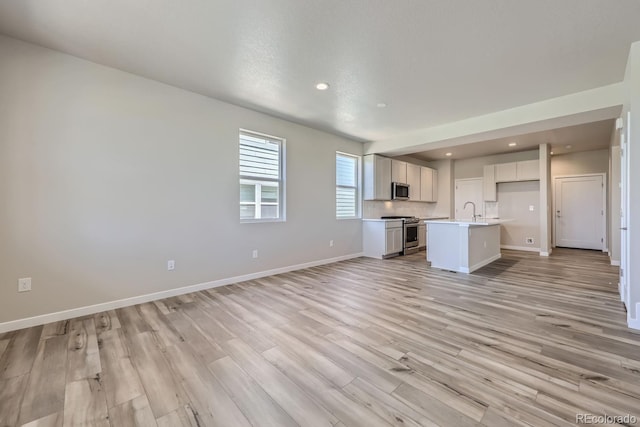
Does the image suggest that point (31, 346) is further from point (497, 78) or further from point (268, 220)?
point (497, 78)

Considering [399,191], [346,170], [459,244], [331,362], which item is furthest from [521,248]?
[331,362]

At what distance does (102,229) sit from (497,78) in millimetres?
4834

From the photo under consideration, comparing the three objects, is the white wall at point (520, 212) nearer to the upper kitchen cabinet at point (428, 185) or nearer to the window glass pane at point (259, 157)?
the upper kitchen cabinet at point (428, 185)

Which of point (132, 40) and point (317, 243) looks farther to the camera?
point (317, 243)

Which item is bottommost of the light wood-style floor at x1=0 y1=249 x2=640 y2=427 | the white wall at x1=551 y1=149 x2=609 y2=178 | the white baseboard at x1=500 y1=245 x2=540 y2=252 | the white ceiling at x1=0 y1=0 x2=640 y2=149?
the light wood-style floor at x1=0 y1=249 x2=640 y2=427

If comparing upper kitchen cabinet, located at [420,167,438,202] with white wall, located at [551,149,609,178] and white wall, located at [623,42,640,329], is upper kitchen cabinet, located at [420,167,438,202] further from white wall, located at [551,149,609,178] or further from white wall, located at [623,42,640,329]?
white wall, located at [623,42,640,329]

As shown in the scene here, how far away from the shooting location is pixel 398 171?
270 inches

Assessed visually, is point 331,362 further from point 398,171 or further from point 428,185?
point 428,185

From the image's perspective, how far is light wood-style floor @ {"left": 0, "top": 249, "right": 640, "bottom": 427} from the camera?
4.92 feet

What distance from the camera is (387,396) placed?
1.62 meters

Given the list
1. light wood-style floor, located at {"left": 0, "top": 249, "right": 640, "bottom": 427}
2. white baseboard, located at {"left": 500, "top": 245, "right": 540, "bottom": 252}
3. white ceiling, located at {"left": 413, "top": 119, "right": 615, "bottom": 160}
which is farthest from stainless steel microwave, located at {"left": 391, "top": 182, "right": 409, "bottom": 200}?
light wood-style floor, located at {"left": 0, "top": 249, "right": 640, "bottom": 427}

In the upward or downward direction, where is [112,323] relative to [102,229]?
downward

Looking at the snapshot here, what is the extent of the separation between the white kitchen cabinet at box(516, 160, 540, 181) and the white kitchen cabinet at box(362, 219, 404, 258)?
3.52m

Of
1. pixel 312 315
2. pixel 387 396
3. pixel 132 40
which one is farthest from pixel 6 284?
pixel 387 396
